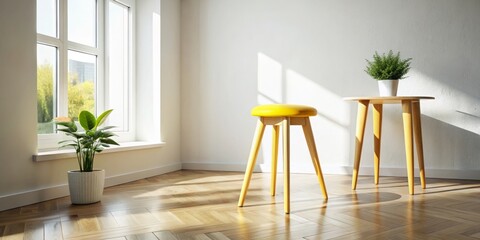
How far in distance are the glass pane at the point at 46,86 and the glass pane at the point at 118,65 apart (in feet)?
2.07

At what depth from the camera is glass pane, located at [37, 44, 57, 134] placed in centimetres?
260

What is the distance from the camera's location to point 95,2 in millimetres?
3203

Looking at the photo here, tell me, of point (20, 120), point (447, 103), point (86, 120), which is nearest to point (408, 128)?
point (447, 103)

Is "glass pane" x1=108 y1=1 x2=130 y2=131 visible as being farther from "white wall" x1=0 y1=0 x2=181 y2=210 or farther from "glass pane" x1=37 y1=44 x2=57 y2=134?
"white wall" x1=0 y1=0 x2=181 y2=210

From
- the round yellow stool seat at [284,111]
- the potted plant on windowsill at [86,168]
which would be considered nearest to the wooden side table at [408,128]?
the round yellow stool seat at [284,111]

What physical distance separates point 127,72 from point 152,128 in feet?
1.77

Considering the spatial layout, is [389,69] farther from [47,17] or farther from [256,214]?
[47,17]

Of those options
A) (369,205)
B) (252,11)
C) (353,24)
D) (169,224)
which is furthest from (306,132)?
(252,11)

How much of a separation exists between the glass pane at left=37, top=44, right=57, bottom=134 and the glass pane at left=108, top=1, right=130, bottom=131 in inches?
24.8

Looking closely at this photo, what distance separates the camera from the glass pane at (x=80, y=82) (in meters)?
2.91

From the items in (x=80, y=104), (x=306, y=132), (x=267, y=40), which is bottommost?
(x=306, y=132)

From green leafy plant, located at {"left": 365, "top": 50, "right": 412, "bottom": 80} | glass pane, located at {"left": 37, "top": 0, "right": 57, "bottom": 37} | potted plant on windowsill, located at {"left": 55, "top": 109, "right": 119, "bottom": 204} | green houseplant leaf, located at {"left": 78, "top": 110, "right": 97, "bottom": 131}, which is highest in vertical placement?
glass pane, located at {"left": 37, "top": 0, "right": 57, "bottom": 37}

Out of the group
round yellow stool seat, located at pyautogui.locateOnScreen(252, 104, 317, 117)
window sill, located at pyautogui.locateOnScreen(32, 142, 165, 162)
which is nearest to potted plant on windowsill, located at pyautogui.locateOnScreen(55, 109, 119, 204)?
window sill, located at pyautogui.locateOnScreen(32, 142, 165, 162)

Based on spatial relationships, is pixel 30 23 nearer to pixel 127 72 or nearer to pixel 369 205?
pixel 127 72
